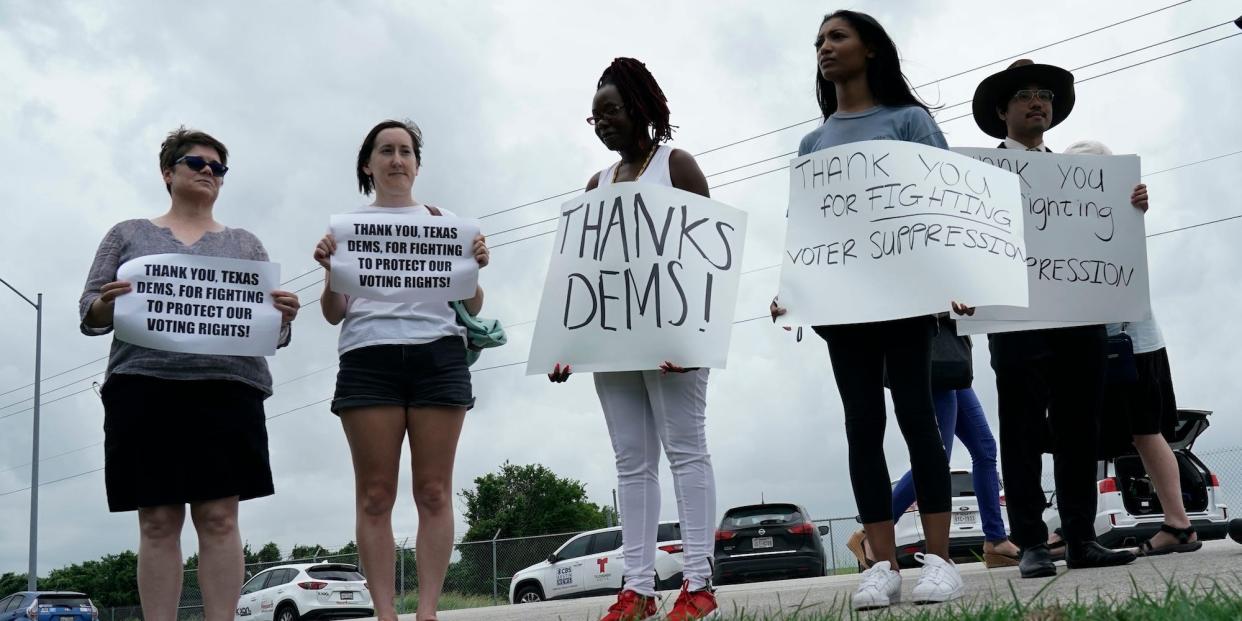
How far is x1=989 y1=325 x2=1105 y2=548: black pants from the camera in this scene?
477 cm

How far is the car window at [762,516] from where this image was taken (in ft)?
53.9

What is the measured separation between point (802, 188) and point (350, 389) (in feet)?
5.95

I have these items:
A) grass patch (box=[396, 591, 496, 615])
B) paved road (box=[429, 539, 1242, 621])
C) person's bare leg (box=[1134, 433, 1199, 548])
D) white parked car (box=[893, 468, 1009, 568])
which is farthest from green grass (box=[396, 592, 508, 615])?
person's bare leg (box=[1134, 433, 1199, 548])

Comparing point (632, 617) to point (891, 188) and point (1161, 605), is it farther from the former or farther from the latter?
point (891, 188)

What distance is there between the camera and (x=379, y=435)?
4023 millimetres

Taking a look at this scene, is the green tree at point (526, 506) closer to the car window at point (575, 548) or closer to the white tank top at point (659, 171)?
the car window at point (575, 548)

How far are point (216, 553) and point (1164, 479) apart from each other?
426 centimetres

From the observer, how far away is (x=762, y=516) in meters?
16.5

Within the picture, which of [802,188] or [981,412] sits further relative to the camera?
[981,412]

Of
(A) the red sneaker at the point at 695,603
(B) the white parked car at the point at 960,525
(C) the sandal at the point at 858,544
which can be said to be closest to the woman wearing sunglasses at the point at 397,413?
(A) the red sneaker at the point at 695,603

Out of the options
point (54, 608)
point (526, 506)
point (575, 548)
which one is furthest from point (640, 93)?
point (526, 506)

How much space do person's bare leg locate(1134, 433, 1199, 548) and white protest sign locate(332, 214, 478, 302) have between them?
11.1 ft

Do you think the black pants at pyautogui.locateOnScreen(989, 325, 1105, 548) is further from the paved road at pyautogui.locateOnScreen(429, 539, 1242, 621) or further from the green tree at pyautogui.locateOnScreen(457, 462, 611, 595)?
the green tree at pyautogui.locateOnScreen(457, 462, 611, 595)

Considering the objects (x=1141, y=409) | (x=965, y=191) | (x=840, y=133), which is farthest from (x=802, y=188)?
(x=1141, y=409)
